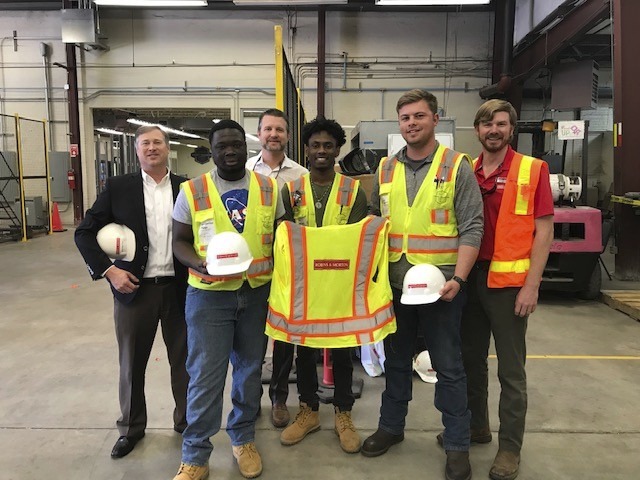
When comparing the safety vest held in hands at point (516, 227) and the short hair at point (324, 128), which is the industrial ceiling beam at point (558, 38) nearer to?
the safety vest held in hands at point (516, 227)

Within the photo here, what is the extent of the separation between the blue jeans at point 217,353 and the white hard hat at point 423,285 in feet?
2.28

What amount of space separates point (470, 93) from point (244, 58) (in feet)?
19.1

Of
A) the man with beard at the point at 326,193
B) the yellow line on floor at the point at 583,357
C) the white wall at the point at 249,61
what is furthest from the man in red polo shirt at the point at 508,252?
the white wall at the point at 249,61

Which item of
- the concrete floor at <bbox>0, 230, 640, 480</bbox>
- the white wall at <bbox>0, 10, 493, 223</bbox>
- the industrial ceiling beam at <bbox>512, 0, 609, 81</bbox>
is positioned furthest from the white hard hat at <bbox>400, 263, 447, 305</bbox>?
the white wall at <bbox>0, 10, 493, 223</bbox>

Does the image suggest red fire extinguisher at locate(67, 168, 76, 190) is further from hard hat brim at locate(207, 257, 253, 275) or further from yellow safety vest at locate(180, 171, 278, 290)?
hard hat brim at locate(207, 257, 253, 275)

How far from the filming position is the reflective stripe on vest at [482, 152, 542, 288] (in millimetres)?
2262

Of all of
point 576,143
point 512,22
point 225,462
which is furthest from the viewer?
point 576,143

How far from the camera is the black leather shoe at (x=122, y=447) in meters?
2.62

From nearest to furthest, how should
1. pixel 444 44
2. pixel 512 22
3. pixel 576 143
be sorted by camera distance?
pixel 512 22 → pixel 444 44 → pixel 576 143

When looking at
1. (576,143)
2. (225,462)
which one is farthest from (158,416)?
(576,143)

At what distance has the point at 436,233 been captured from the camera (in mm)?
2256

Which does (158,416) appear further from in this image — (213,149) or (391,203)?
(391,203)

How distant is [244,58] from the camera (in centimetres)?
1231

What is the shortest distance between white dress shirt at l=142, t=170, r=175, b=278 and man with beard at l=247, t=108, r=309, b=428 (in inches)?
24.8
